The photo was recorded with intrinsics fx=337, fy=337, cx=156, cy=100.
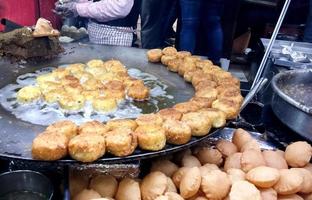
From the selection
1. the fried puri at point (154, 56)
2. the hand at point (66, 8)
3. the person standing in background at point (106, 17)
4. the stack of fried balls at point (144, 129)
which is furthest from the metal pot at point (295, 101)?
the hand at point (66, 8)

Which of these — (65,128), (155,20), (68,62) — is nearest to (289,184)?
(65,128)

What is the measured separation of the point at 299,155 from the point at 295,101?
1.14ft

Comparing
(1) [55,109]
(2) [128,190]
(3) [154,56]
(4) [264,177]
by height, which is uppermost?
(3) [154,56]

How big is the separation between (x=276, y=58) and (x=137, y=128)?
239cm

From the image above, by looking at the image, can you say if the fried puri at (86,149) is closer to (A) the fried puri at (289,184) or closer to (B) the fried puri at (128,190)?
(B) the fried puri at (128,190)

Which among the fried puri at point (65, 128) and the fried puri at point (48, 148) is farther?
the fried puri at point (65, 128)

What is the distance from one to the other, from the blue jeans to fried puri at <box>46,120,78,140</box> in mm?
2756

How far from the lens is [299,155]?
6.97 ft

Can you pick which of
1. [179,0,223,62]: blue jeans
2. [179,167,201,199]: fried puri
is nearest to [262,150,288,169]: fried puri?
[179,167,201,199]: fried puri

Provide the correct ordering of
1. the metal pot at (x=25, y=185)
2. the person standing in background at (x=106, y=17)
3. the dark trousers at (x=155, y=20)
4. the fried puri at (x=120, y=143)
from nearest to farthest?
the metal pot at (x=25, y=185)
the fried puri at (x=120, y=143)
the person standing in background at (x=106, y=17)
the dark trousers at (x=155, y=20)

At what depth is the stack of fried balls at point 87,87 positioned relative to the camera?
82.9 inches

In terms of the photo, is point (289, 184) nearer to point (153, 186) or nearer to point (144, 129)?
point (153, 186)

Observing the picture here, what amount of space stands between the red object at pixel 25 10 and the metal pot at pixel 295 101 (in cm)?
349

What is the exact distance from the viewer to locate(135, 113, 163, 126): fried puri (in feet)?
6.23
